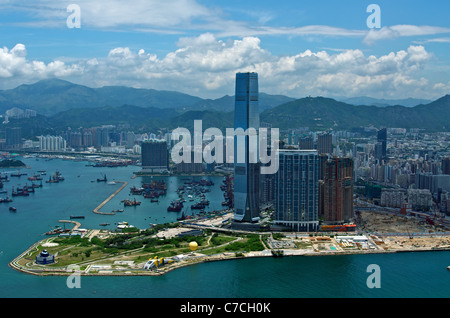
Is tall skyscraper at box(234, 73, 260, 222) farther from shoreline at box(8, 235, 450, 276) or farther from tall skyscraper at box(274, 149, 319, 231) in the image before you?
shoreline at box(8, 235, 450, 276)

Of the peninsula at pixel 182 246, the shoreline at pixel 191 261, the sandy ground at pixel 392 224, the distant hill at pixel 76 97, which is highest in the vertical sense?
the distant hill at pixel 76 97

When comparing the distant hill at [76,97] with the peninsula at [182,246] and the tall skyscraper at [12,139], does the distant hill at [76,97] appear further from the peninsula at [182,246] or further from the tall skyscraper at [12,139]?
the peninsula at [182,246]

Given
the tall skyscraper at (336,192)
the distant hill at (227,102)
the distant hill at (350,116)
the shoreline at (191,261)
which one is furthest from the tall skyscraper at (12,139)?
the tall skyscraper at (336,192)

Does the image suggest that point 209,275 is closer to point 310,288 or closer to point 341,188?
point 310,288

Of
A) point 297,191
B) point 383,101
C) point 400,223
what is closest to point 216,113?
point 400,223

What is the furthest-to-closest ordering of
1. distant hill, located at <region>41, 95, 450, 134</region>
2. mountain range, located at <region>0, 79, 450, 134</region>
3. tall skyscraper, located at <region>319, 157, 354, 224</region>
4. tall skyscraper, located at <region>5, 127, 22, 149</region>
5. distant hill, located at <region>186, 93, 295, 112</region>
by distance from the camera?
1. distant hill, located at <region>186, 93, 295, 112</region>
2. mountain range, located at <region>0, 79, 450, 134</region>
3. distant hill, located at <region>41, 95, 450, 134</region>
4. tall skyscraper, located at <region>5, 127, 22, 149</region>
5. tall skyscraper, located at <region>319, 157, 354, 224</region>

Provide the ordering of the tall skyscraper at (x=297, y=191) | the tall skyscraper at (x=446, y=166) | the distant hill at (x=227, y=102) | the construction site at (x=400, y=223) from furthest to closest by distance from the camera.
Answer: the distant hill at (x=227, y=102), the tall skyscraper at (x=446, y=166), the construction site at (x=400, y=223), the tall skyscraper at (x=297, y=191)

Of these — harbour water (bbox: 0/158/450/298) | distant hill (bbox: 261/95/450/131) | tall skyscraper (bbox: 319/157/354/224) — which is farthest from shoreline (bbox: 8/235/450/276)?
distant hill (bbox: 261/95/450/131)
